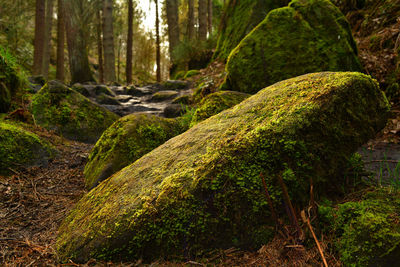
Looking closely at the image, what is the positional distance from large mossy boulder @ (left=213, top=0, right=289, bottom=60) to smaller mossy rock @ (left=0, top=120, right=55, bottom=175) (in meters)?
6.10

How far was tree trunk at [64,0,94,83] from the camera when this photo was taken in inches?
393

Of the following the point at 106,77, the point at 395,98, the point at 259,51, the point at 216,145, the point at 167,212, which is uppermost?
the point at 106,77

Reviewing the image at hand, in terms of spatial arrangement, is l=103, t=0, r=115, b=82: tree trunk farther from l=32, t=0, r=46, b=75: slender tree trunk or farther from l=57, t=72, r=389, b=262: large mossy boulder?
l=57, t=72, r=389, b=262: large mossy boulder

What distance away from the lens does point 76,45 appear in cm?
1023

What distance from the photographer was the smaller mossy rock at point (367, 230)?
1.29 m

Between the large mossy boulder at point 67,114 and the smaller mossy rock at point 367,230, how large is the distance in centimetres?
478

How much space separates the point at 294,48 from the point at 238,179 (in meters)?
3.51

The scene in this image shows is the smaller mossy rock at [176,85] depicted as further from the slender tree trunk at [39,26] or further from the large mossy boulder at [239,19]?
the slender tree trunk at [39,26]

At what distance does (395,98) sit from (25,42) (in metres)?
20.6

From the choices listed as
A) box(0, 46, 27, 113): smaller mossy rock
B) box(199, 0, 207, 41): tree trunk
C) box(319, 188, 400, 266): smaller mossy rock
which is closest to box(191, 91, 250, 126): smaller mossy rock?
box(319, 188, 400, 266): smaller mossy rock

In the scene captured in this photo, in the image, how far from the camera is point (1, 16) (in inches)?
565

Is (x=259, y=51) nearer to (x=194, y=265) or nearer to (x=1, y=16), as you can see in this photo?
(x=194, y=265)

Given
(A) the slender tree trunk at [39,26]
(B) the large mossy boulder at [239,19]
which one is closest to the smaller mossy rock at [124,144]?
(B) the large mossy boulder at [239,19]

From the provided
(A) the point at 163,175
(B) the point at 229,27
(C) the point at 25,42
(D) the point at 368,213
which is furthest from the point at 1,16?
(D) the point at 368,213
